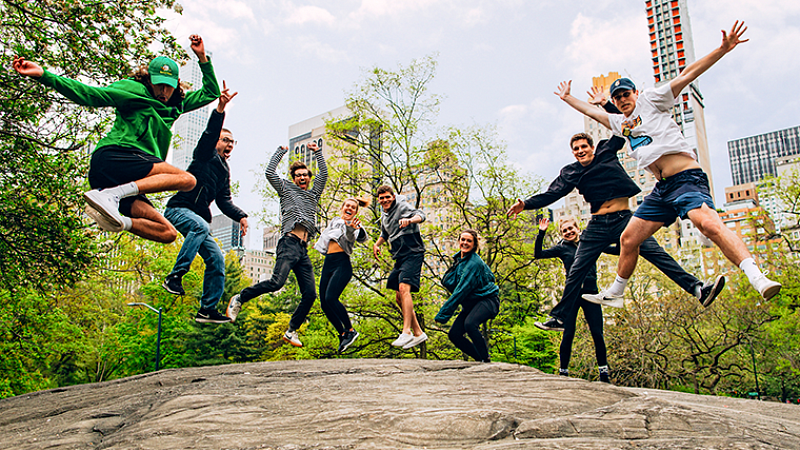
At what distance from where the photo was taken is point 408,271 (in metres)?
8.06

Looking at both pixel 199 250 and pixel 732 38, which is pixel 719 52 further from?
pixel 199 250

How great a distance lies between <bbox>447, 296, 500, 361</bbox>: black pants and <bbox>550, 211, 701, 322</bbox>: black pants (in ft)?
3.39

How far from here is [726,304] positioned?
26.3m

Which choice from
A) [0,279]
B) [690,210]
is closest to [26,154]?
[0,279]

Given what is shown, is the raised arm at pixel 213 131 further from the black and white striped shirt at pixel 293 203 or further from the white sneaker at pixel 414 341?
the white sneaker at pixel 414 341

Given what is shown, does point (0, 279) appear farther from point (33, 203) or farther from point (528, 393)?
point (528, 393)

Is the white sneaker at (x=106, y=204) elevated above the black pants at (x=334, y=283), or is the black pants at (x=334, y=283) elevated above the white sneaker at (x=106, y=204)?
the white sneaker at (x=106, y=204)

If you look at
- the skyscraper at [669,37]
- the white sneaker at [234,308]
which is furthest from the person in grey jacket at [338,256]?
the skyscraper at [669,37]

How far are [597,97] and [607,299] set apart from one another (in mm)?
2887

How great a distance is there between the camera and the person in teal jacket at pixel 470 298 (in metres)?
7.88

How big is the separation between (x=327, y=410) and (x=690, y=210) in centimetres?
422

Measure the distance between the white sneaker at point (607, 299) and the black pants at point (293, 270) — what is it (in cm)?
416

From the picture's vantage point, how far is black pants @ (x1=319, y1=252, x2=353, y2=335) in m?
8.19

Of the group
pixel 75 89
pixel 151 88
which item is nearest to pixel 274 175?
pixel 151 88
